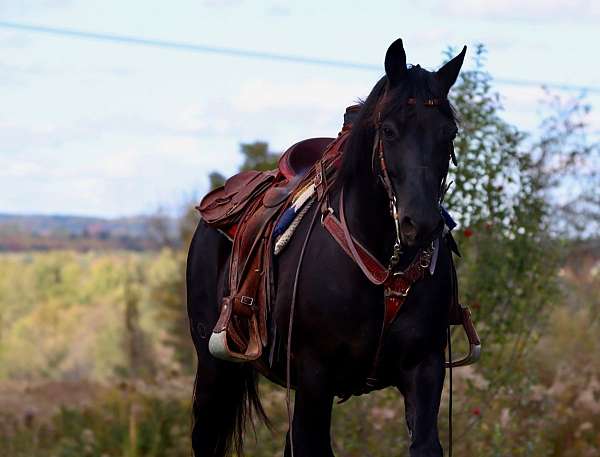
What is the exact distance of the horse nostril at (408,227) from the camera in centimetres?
430

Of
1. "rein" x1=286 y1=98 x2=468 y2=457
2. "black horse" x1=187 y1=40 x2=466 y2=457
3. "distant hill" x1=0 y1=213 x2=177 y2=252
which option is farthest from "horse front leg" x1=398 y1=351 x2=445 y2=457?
"distant hill" x1=0 y1=213 x2=177 y2=252

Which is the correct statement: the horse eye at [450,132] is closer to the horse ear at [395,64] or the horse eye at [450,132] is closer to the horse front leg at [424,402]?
the horse ear at [395,64]

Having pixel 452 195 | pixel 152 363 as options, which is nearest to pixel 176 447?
pixel 452 195

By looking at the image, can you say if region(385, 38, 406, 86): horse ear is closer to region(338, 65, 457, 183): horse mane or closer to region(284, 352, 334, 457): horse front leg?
region(338, 65, 457, 183): horse mane

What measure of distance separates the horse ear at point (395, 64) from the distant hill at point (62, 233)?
159ft

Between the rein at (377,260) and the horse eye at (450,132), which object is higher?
the horse eye at (450,132)

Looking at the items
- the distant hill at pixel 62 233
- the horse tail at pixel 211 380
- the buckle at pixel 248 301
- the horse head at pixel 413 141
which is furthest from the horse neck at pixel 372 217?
the distant hill at pixel 62 233

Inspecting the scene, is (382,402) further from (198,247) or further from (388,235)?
(388,235)

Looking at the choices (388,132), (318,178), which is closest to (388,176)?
(388,132)

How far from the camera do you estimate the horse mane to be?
4.59 metres

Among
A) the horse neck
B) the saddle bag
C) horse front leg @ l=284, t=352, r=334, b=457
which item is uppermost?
the horse neck

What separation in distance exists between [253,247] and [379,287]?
1.05m

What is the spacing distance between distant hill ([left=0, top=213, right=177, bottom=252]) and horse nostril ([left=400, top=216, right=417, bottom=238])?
160 feet

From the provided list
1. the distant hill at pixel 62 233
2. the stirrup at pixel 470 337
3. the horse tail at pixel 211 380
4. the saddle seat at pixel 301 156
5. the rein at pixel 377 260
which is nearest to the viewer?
the rein at pixel 377 260
